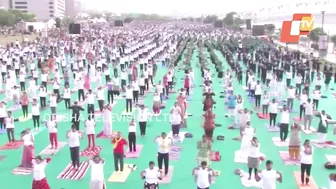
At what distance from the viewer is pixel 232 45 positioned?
42.8m

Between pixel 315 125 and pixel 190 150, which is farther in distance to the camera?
pixel 315 125

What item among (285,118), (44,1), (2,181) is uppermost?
(44,1)

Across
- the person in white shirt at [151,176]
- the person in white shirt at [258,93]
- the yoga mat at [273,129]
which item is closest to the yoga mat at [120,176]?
the person in white shirt at [151,176]

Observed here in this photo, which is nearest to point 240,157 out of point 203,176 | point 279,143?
point 279,143

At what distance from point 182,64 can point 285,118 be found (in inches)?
749

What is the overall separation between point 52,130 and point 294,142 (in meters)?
6.68

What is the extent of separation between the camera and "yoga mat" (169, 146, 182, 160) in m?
12.5

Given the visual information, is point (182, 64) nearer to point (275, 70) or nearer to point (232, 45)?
point (275, 70)

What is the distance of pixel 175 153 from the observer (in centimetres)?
1281

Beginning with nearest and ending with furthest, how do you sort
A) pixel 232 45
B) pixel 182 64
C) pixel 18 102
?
pixel 18 102 < pixel 182 64 < pixel 232 45

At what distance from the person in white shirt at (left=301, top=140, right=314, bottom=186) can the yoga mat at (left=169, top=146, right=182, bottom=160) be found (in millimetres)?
3554

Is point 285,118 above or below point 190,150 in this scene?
above

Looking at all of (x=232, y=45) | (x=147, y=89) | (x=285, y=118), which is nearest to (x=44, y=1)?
(x=232, y=45)

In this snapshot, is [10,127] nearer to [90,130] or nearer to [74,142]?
[90,130]
